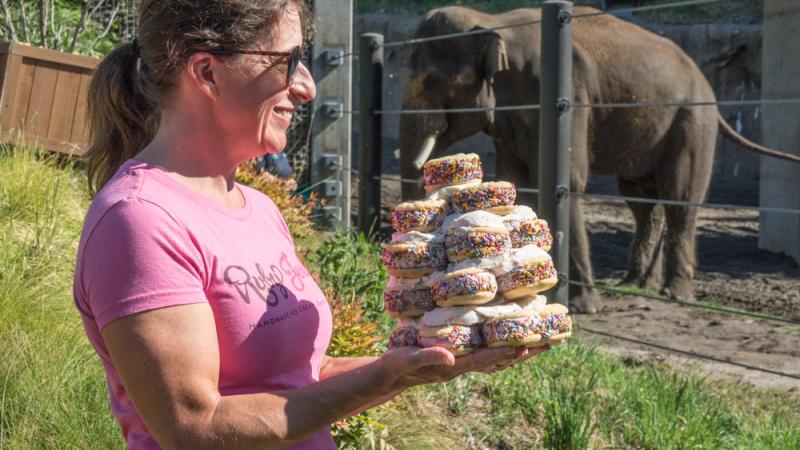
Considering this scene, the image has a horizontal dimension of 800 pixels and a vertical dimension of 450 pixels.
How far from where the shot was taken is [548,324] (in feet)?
7.11

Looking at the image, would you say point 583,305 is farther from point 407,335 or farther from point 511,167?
point 407,335

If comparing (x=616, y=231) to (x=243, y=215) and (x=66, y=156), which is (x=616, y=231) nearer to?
(x=66, y=156)

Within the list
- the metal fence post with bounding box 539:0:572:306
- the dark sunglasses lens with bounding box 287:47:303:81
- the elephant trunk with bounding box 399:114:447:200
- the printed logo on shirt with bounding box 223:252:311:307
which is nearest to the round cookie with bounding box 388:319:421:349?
the printed logo on shirt with bounding box 223:252:311:307

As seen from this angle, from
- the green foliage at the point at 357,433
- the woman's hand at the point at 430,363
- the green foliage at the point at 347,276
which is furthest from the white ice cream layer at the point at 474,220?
the green foliage at the point at 347,276

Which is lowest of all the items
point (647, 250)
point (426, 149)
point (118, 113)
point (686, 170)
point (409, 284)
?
point (647, 250)

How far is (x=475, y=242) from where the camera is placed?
7.17ft

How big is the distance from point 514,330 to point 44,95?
20.6 feet

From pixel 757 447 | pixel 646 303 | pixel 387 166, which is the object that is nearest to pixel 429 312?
pixel 757 447

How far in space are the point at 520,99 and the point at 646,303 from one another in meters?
1.89

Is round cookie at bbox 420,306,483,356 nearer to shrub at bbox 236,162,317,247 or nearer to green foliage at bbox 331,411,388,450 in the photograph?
green foliage at bbox 331,411,388,450

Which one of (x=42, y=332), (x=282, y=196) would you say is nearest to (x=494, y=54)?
(x=282, y=196)

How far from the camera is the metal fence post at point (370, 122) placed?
7574mm

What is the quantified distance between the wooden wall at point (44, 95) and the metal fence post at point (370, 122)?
1.83m

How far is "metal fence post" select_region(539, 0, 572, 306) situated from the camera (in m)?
5.12
